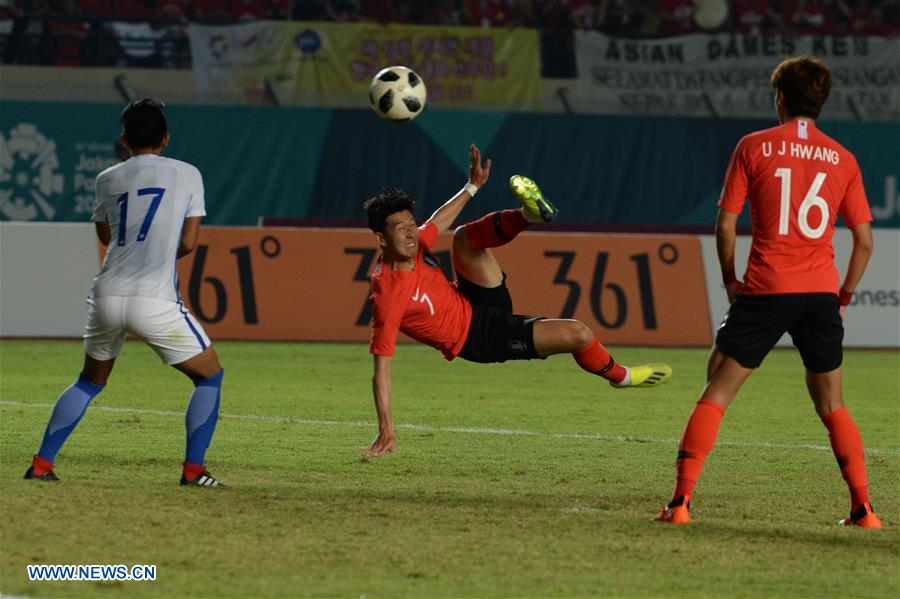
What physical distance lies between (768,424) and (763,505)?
3.97m

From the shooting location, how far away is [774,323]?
6578 millimetres

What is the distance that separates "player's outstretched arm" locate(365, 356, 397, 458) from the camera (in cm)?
718

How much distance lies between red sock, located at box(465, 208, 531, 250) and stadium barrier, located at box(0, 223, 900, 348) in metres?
8.62

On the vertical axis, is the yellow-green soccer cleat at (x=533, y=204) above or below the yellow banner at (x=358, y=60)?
above

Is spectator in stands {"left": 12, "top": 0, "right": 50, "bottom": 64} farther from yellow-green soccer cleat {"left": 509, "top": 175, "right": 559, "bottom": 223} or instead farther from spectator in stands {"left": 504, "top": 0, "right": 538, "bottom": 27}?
yellow-green soccer cleat {"left": 509, "top": 175, "right": 559, "bottom": 223}

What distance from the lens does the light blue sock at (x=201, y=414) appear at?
733cm

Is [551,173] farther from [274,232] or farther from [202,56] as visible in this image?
[274,232]

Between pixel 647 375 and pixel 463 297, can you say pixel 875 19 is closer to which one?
pixel 647 375

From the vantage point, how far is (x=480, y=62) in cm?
2391

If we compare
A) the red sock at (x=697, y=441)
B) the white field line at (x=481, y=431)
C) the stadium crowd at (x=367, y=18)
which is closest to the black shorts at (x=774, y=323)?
the red sock at (x=697, y=441)

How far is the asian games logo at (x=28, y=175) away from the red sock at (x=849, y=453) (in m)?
18.0

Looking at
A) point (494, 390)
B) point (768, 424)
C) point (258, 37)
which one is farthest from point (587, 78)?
point (768, 424)

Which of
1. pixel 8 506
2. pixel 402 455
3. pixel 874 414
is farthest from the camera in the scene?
pixel 874 414

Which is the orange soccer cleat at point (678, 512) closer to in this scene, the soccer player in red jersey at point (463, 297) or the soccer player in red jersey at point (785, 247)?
the soccer player in red jersey at point (785, 247)
